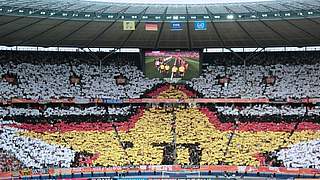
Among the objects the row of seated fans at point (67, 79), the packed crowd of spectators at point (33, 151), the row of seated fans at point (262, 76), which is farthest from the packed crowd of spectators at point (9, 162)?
the row of seated fans at point (262, 76)

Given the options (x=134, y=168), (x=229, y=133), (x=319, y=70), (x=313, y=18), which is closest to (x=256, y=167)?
(x=229, y=133)

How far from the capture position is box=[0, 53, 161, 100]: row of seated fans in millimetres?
44438

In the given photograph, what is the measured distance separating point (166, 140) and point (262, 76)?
42.0 feet

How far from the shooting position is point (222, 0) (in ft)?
105

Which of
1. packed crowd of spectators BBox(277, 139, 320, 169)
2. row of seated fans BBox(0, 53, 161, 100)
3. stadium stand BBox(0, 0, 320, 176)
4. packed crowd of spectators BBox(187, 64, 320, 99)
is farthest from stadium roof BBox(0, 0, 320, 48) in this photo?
packed crowd of spectators BBox(277, 139, 320, 169)

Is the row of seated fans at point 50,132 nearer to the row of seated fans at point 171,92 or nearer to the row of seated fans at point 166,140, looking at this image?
the row of seated fans at point 166,140

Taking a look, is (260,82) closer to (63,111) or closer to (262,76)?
(262,76)

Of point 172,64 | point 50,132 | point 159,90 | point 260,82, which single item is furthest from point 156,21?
point 260,82

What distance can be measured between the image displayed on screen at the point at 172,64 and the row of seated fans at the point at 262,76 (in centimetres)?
108

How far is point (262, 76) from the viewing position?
155 feet

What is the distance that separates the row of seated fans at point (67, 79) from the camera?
4444cm

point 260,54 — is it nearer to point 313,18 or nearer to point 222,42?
point 222,42

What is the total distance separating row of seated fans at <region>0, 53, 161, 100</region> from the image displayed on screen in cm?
102

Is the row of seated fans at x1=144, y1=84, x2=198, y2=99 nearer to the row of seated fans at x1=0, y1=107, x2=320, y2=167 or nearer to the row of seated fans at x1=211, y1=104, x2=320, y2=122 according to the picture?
the row of seated fans at x1=0, y1=107, x2=320, y2=167
